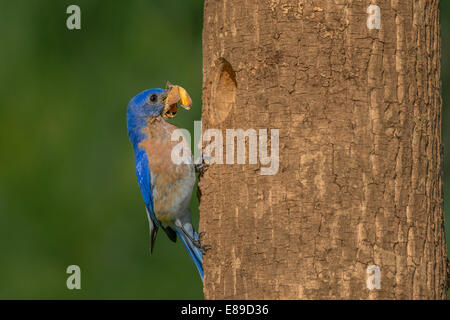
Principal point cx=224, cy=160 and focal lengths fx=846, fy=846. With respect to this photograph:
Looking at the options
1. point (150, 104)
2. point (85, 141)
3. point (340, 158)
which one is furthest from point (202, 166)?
point (85, 141)

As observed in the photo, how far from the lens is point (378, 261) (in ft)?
14.6

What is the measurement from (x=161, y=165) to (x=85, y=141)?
503 centimetres

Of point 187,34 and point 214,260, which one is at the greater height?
point 187,34

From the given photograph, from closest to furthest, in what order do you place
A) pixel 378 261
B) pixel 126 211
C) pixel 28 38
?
pixel 378 261 → pixel 126 211 → pixel 28 38

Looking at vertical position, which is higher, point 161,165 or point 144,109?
point 144,109

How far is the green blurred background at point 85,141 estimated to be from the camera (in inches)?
416

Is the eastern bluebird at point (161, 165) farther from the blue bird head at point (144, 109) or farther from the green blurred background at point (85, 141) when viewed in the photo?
the green blurred background at point (85, 141)

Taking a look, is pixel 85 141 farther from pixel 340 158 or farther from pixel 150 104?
pixel 340 158

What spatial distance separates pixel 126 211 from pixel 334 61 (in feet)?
21.3

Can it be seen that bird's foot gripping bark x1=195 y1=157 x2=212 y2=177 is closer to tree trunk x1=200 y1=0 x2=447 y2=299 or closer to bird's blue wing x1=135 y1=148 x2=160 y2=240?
tree trunk x1=200 y1=0 x2=447 y2=299

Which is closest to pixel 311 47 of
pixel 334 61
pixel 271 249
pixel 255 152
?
pixel 334 61

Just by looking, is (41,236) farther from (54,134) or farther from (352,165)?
(352,165)

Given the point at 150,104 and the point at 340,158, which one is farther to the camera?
the point at 150,104

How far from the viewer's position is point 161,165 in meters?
6.09
